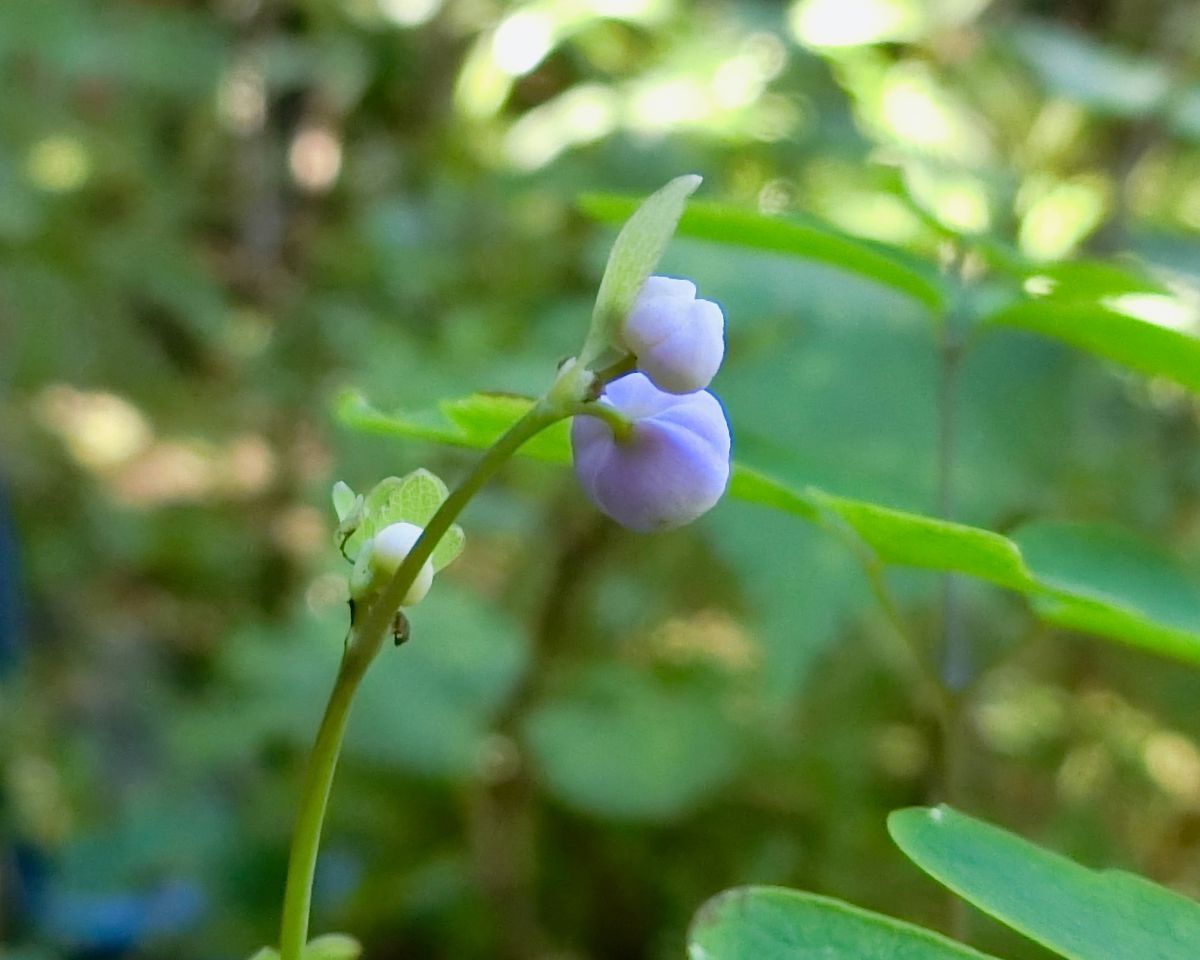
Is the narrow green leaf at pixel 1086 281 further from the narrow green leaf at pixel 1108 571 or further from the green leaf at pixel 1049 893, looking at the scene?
the green leaf at pixel 1049 893

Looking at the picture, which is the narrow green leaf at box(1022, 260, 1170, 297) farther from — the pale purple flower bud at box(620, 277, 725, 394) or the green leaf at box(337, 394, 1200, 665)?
the pale purple flower bud at box(620, 277, 725, 394)

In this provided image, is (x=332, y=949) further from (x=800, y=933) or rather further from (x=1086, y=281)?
(x=1086, y=281)

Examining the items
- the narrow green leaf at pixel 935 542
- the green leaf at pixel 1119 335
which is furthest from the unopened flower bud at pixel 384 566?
the green leaf at pixel 1119 335

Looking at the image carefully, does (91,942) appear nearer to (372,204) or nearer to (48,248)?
(48,248)

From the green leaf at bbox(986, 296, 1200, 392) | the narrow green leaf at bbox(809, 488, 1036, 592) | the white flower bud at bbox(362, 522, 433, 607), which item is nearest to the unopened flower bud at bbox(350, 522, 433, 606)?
the white flower bud at bbox(362, 522, 433, 607)

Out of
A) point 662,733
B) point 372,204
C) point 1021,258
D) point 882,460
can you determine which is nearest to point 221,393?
point 372,204

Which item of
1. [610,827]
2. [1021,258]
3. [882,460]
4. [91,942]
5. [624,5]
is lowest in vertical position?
[91,942]
